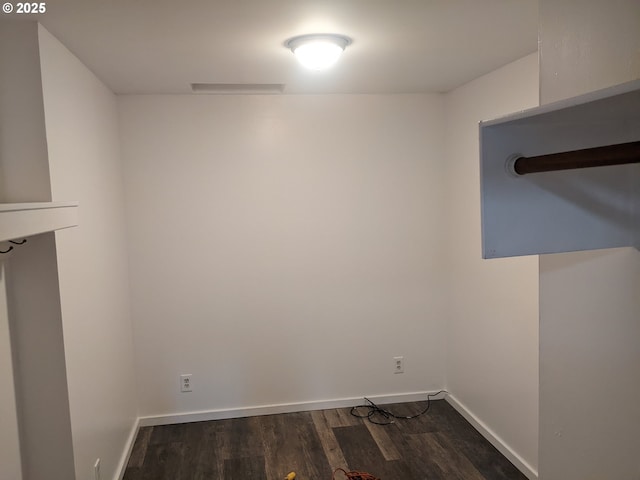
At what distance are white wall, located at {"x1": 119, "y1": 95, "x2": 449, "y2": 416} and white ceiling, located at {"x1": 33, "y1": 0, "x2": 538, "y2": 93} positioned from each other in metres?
0.40

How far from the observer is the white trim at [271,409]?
3.70 metres

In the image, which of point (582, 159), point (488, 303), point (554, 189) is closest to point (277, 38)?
point (554, 189)

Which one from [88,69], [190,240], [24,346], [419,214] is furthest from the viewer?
[419,214]

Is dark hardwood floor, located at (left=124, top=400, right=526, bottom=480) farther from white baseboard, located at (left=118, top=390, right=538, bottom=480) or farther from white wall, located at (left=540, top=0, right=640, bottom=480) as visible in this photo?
white wall, located at (left=540, top=0, right=640, bottom=480)

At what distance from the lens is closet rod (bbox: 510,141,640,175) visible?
94 centimetres

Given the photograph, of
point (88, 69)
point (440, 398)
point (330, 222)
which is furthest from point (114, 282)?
point (440, 398)

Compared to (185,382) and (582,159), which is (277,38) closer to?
(582,159)

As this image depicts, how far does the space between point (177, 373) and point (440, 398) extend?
202 cm

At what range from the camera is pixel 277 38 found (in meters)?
2.37

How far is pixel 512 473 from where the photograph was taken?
2.94 meters

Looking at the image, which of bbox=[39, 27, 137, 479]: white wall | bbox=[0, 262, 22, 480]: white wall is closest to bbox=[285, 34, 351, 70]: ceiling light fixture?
bbox=[39, 27, 137, 479]: white wall

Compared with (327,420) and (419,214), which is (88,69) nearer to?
(419,214)

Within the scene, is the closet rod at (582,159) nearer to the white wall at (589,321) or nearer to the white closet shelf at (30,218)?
the white wall at (589,321)

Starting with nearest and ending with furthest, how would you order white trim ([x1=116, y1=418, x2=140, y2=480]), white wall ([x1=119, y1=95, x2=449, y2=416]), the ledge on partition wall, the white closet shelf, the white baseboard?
the ledge on partition wall < the white closet shelf < white trim ([x1=116, y1=418, x2=140, y2=480]) < the white baseboard < white wall ([x1=119, y1=95, x2=449, y2=416])
